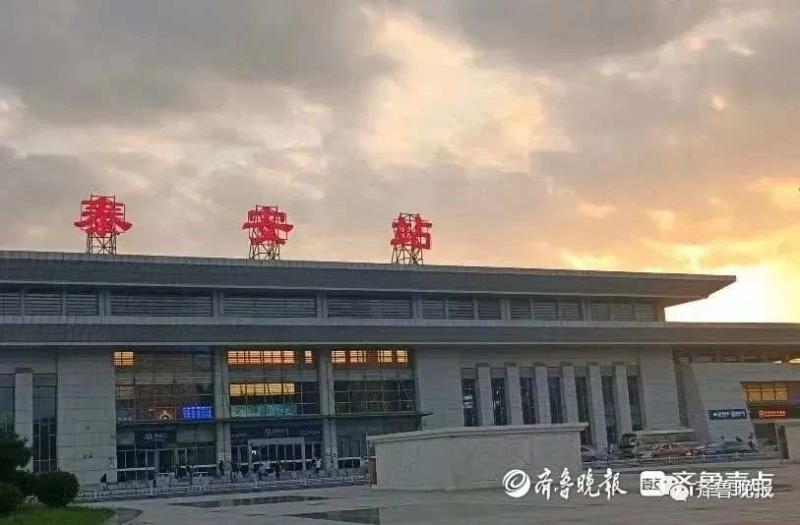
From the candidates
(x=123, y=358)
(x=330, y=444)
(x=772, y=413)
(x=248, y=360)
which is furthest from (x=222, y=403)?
(x=772, y=413)

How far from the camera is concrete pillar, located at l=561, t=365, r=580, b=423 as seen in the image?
238 ft

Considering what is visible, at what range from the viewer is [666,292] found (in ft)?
246

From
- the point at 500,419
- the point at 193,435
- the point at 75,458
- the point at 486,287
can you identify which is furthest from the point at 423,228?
the point at 75,458

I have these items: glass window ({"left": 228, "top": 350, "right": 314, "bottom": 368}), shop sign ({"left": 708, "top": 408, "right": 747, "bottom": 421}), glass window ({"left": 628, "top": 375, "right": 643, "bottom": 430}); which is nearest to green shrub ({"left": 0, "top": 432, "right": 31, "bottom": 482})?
glass window ({"left": 228, "top": 350, "right": 314, "bottom": 368})

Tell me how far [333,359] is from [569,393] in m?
19.2

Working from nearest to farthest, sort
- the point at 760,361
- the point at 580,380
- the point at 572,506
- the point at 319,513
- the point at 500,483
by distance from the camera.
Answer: the point at 572,506, the point at 319,513, the point at 500,483, the point at 580,380, the point at 760,361

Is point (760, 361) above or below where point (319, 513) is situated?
above

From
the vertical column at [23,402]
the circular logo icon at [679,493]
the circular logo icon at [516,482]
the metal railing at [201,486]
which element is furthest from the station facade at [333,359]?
the circular logo icon at [679,493]

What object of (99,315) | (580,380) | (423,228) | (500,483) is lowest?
(500,483)

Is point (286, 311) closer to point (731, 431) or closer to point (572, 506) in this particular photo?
point (731, 431)

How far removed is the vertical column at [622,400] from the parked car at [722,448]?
296 inches

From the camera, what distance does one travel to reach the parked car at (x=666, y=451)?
200 ft

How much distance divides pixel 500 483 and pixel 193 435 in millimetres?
33481

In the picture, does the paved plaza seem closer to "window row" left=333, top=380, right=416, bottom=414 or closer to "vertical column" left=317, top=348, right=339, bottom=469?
"vertical column" left=317, top=348, right=339, bottom=469
